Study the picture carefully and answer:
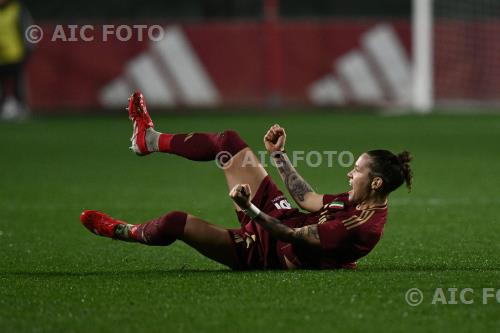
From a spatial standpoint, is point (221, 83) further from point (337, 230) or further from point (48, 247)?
point (337, 230)

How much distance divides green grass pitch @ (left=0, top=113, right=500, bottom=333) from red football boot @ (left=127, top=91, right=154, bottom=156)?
0.74 m

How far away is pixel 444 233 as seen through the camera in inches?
319

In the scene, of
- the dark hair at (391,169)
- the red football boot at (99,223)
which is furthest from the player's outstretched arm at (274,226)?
the red football boot at (99,223)

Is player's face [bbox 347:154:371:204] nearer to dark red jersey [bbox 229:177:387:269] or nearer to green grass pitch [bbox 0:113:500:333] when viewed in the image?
dark red jersey [bbox 229:177:387:269]

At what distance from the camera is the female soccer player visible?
5992 mm

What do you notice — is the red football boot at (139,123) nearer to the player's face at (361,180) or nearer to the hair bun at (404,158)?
the player's face at (361,180)

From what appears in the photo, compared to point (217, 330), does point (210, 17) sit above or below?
above

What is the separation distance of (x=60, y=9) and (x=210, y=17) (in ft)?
10.4

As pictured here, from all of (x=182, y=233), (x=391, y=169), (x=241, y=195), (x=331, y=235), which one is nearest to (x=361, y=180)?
(x=391, y=169)

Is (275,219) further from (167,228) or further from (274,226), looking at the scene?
(167,228)

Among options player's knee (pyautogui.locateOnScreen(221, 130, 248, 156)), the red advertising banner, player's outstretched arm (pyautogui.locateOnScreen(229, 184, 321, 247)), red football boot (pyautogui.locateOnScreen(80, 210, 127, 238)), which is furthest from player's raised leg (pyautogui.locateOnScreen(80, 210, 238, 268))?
the red advertising banner

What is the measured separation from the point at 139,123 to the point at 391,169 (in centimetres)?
171

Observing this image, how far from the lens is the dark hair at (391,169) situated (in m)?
6.14

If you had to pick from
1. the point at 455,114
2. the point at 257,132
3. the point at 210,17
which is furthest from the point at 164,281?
the point at 210,17
